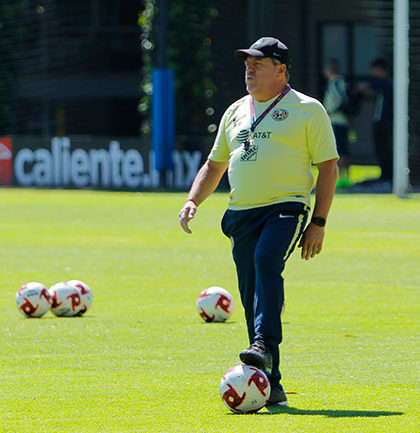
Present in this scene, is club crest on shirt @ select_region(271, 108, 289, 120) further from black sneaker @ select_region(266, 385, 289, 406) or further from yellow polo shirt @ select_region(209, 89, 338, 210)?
black sneaker @ select_region(266, 385, 289, 406)

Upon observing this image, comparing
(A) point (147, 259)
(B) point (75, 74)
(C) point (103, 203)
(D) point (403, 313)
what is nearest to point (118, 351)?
(D) point (403, 313)

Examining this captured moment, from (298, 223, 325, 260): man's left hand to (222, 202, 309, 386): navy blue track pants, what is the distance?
0.06 m

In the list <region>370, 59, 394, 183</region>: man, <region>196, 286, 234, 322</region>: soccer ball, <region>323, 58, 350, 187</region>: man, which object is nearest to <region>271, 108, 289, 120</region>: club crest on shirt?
→ <region>196, 286, 234, 322</region>: soccer ball

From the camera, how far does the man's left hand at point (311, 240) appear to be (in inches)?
271

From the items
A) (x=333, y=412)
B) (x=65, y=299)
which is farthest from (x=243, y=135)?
(x=65, y=299)

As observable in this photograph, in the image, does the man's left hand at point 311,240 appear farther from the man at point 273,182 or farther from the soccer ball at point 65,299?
the soccer ball at point 65,299

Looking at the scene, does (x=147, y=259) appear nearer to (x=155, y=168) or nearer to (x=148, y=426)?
(x=148, y=426)

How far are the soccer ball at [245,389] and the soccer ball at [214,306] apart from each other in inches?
138

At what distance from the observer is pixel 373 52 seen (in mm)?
36688

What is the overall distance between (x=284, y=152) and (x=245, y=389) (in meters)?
1.36

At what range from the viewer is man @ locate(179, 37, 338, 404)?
6.78 metres

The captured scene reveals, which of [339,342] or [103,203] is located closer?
[339,342]

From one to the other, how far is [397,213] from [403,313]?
37.3 feet

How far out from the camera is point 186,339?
30.1ft
